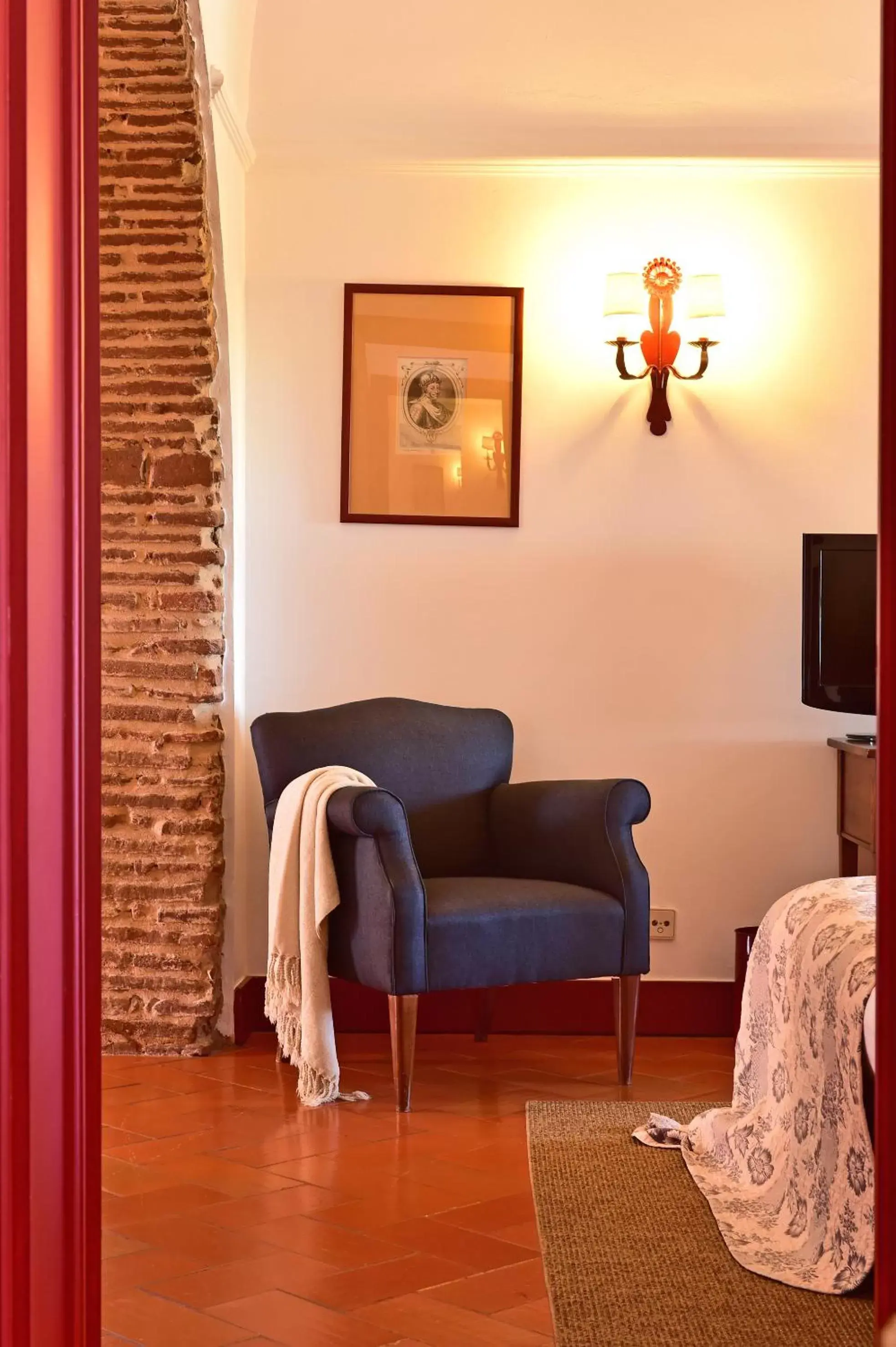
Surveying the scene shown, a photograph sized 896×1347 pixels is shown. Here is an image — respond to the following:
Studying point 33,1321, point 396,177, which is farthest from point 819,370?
point 33,1321

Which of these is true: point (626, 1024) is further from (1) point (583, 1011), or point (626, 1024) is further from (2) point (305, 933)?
(2) point (305, 933)

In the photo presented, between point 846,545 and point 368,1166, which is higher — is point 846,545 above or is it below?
above

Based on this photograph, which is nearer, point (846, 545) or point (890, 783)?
point (890, 783)

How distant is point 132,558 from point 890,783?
116 inches

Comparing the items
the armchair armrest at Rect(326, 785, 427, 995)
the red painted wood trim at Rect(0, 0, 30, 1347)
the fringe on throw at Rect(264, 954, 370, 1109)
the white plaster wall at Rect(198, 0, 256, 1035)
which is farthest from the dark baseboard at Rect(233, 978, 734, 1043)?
the red painted wood trim at Rect(0, 0, 30, 1347)

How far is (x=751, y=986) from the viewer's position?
2.92 m

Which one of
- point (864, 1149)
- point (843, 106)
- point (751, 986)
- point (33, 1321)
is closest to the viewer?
point (33, 1321)

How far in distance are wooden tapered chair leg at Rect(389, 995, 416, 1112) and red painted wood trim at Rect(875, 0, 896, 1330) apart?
2.15m

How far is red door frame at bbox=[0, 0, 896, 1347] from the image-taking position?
129 centimetres

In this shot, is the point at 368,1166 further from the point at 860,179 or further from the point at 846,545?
the point at 860,179

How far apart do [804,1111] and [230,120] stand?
3.10 metres

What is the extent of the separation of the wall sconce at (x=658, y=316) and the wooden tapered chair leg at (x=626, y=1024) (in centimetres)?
170

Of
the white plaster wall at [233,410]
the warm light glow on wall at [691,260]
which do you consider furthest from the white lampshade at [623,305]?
the white plaster wall at [233,410]

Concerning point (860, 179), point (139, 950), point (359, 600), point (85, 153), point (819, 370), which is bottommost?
point (139, 950)
